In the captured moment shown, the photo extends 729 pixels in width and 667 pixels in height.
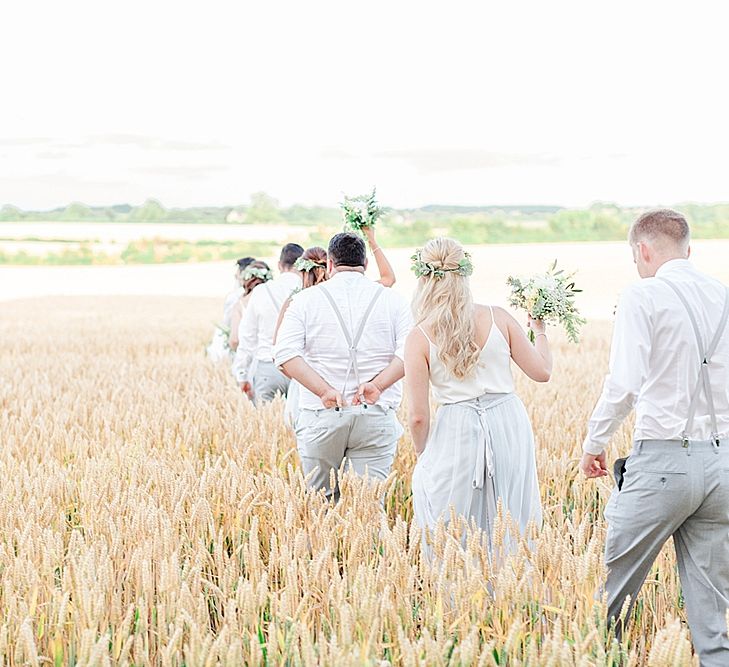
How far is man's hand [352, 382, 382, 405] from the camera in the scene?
507cm

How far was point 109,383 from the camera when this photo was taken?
1066 cm

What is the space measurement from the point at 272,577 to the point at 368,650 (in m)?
1.00

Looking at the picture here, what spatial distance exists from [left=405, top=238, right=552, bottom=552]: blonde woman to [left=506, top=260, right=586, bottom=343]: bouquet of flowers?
30 cm

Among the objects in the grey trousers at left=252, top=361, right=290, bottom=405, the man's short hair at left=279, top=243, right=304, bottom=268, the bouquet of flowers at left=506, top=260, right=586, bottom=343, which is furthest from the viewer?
the grey trousers at left=252, top=361, right=290, bottom=405

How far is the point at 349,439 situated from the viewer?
519 cm

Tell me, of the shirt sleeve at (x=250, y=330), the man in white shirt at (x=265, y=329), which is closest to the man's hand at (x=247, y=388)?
the man in white shirt at (x=265, y=329)

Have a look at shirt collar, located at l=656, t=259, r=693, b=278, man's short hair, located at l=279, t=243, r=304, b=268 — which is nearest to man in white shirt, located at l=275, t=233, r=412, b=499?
shirt collar, located at l=656, t=259, r=693, b=278

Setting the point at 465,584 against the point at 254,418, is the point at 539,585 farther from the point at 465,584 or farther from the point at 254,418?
the point at 254,418

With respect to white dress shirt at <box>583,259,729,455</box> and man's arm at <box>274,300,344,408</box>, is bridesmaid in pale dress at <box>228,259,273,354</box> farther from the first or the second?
white dress shirt at <box>583,259,729,455</box>

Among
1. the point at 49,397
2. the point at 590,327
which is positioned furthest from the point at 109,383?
the point at 590,327

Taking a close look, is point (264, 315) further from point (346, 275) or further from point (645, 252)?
point (645, 252)

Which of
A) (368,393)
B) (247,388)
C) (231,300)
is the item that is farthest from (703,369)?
(231,300)

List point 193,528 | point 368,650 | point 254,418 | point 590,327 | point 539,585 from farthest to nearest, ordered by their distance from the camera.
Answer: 1. point 590,327
2. point 254,418
3. point 193,528
4. point 539,585
5. point 368,650

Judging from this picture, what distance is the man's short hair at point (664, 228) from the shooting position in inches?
142
